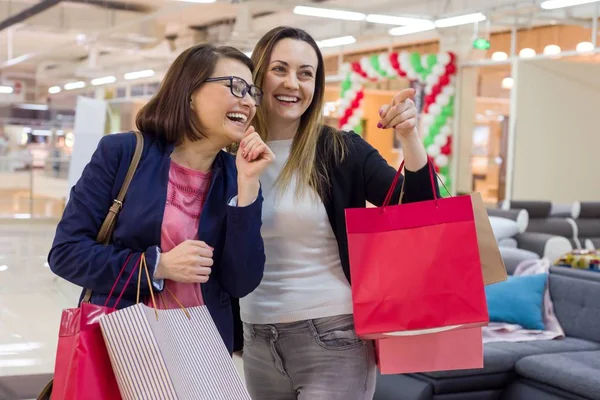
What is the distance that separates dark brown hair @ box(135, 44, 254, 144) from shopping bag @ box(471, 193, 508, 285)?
629mm

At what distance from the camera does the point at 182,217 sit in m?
1.56

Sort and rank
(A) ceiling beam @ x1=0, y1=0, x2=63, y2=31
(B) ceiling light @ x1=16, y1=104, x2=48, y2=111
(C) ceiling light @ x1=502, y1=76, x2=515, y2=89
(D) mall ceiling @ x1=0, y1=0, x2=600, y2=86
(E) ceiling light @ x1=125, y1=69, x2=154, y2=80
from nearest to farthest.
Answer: (D) mall ceiling @ x1=0, y1=0, x2=600, y2=86
(A) ceiling beam @ x1=0, y1=0, x2=63, y2=31
(C) ceiling light @ x1=502, y1=76, x2=515, y2=89
(B) ceiling light @ x1=16, y1=104, x2=48, y2=111
(E) ceiling light @ x1=125, y1=69, x2=154, y2=80

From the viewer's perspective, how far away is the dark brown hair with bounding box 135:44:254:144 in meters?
1.58

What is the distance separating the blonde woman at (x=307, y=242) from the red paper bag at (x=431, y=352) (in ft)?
0.19

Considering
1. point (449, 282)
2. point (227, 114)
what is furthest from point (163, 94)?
point (449, 282)

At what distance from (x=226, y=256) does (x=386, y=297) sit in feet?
1.22

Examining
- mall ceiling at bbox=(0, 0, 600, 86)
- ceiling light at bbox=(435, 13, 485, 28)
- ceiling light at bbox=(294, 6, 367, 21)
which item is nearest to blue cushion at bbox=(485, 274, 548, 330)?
ceiling light at bbox=(435, 13, 485, 28)

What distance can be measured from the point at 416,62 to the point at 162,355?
11776mm

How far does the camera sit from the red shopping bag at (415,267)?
5.52ft

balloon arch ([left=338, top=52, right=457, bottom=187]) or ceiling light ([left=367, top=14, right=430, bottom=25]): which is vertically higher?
ceiling light ([left=367, top=14, right=430, bottom=25])

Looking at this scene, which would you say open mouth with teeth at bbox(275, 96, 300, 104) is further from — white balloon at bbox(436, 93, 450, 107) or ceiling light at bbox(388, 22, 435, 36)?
white balloon at bbox(436, 93, 450, 107)

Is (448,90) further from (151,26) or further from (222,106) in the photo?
(222,106)

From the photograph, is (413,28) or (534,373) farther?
(413,28)

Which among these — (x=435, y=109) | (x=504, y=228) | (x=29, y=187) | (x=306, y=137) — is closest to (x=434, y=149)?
(x=435, y=109)
